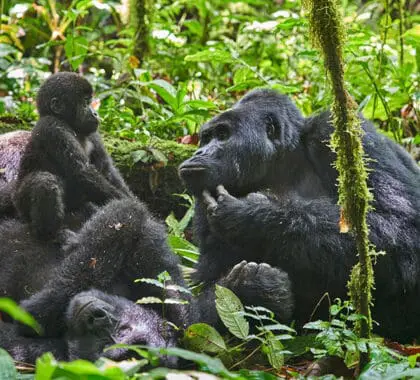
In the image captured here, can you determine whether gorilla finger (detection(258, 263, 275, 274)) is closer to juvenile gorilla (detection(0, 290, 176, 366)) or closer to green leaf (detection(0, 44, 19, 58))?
juvenile gorilla (detection(0, 290, 176, 366))

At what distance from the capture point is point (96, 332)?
3346mm

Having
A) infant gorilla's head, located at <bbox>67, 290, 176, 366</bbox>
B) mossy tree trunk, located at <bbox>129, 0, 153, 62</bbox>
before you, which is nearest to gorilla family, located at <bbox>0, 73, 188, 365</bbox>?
infant gorilla's head, located at <bbox>67, 290, 176, 366</bbox>

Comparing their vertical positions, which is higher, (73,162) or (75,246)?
(73,162)

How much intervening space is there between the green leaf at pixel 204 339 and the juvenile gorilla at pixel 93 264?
230 millimetres

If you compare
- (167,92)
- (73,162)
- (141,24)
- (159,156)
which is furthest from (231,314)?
(141,24)

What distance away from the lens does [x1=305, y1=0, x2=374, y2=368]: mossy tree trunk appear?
10.7ft

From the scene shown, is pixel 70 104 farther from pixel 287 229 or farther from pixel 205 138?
pixel 287 229

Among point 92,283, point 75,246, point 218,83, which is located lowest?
point 92,283

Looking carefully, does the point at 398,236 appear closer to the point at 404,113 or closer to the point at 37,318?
the point at 37,318

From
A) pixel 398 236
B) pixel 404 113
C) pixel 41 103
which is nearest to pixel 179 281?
pixel 398 236

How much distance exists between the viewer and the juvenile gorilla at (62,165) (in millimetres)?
4355

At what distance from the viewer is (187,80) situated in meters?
8.48

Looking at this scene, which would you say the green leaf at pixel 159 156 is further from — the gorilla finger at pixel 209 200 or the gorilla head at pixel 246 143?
the gorilla finger at pixel 209 200

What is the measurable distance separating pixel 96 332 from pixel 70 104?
2.04 m
